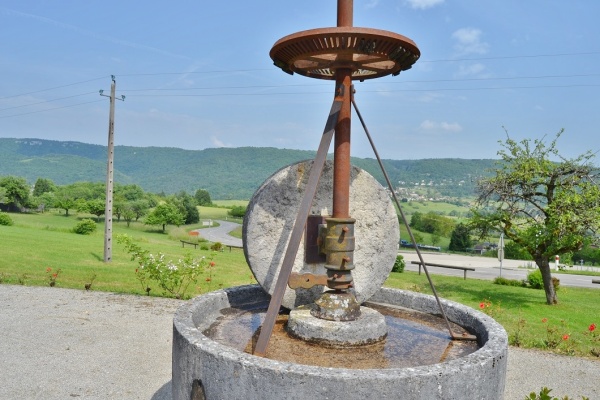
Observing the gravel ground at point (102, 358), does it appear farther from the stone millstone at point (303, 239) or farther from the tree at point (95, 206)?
the tree at point (95, 206)

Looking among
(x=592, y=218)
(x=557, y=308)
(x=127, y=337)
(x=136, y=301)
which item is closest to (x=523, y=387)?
(x=127, y=337)

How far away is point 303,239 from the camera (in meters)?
4.72

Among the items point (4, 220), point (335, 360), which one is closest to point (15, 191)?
point (4, 220)

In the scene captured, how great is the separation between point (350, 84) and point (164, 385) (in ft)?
15.6

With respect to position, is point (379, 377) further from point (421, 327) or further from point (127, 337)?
point (127, 337)

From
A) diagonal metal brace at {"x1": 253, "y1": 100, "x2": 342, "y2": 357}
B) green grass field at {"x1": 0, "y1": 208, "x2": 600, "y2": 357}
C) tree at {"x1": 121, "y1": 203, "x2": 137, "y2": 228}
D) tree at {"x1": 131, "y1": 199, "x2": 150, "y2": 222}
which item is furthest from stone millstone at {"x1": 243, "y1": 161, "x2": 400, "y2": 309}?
tree at {"x1": 131, "y1": 199, "x2": 150, "y2": 222}

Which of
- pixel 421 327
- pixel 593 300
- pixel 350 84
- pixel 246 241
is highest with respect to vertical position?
pixel 350 84

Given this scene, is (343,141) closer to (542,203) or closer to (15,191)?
(542,203)

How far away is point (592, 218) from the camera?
14492 mm

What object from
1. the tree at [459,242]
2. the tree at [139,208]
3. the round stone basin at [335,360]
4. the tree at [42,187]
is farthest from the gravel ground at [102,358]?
the tree at [42,187]

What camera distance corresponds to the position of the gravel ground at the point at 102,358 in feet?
20.9

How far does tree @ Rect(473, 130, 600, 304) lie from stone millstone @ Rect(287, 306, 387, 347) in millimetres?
A: 12671

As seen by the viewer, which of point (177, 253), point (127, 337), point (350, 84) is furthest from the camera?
point (177, 253)

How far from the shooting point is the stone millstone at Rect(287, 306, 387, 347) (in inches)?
155
